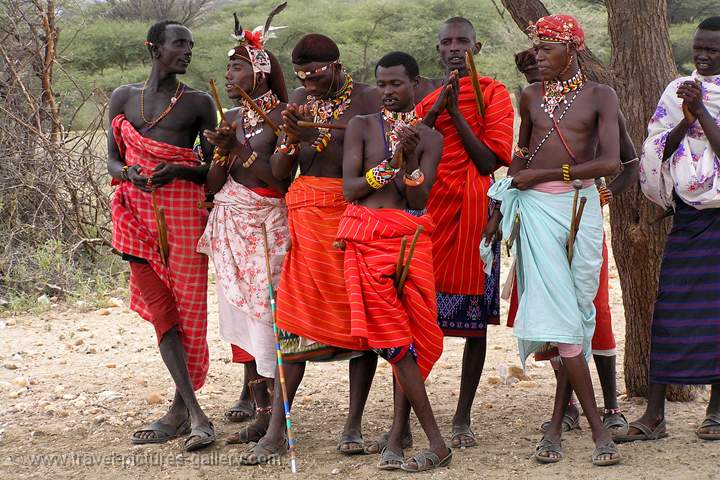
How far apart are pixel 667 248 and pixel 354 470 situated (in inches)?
72.7

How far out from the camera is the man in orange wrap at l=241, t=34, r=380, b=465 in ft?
15.5

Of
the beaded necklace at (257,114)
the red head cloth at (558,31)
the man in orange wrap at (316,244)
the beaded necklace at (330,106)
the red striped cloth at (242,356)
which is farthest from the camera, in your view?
the red striped cloth at (242,356)

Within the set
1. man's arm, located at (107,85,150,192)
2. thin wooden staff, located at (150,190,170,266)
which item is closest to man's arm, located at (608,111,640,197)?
thin wooden staff, located at (150,190,170,266)

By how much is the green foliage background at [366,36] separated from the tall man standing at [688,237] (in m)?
13.7

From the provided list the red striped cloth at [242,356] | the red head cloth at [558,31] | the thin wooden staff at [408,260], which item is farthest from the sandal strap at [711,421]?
the red striped cloth at [242,356]

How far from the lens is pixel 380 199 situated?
4613mm

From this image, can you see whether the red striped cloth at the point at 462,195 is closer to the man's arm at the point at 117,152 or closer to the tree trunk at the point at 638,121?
the tree trunk at the point at 638,121

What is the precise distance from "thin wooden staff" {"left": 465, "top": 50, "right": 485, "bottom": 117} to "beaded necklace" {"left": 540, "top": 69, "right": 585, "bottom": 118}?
0.34m

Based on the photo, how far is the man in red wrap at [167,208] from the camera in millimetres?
5234

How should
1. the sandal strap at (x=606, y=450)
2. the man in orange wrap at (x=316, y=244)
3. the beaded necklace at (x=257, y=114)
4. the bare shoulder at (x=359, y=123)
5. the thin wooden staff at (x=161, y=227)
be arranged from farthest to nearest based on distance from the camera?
1. the thin wooden staff at (x=161, y=227)
2. the beaded necklace at (x=257, y=114)
3. the man in orange wrap at (x=316, y=244)
4. the bare shoulder at (x=359, y=123)
5. the sandal strap at (x=606, y=450)

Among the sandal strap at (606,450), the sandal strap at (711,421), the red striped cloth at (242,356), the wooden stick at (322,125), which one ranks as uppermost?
the wooden stick at (322,125)

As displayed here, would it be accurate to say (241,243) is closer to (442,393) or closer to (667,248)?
(442,393)

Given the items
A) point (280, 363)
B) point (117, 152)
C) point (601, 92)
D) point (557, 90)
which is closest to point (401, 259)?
point (280, 363)

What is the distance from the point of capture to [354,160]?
181 inches
